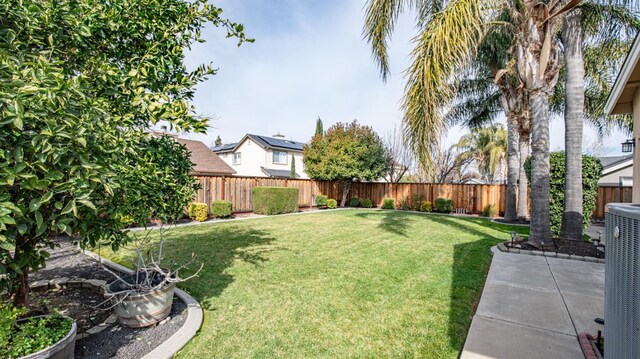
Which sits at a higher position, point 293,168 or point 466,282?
point 293,168

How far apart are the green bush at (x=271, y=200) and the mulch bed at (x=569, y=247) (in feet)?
34.0

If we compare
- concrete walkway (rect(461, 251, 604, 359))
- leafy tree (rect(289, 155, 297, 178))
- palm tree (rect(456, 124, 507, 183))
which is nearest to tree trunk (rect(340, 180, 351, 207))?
leafy tree (rect(289, 155, 297, 178))

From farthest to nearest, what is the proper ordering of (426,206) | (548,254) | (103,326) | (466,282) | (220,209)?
1. (426,206)
2. (220,209)
3. (548,254)
4. (466,282)
5. (103,326)

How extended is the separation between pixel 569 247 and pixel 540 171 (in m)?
1.87

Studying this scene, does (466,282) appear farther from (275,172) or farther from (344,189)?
(275,172)

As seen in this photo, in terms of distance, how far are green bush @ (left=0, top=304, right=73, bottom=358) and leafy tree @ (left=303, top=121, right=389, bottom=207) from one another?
1538cm

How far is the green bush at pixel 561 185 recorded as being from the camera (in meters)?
8.28

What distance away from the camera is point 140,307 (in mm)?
3174

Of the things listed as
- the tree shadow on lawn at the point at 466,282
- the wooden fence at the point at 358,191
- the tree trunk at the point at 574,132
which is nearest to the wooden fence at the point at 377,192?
the wooden fence at the point at 358,191

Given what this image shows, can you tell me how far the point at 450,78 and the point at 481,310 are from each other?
3.82 m

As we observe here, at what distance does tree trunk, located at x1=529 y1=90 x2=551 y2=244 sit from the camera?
22.0 ft

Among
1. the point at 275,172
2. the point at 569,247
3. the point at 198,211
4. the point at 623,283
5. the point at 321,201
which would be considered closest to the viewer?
the point at 623,283

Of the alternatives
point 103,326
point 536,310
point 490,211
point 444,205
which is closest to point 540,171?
point 536,310

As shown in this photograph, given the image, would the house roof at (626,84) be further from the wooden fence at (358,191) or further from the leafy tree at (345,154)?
the leafy tree at (345,154)
